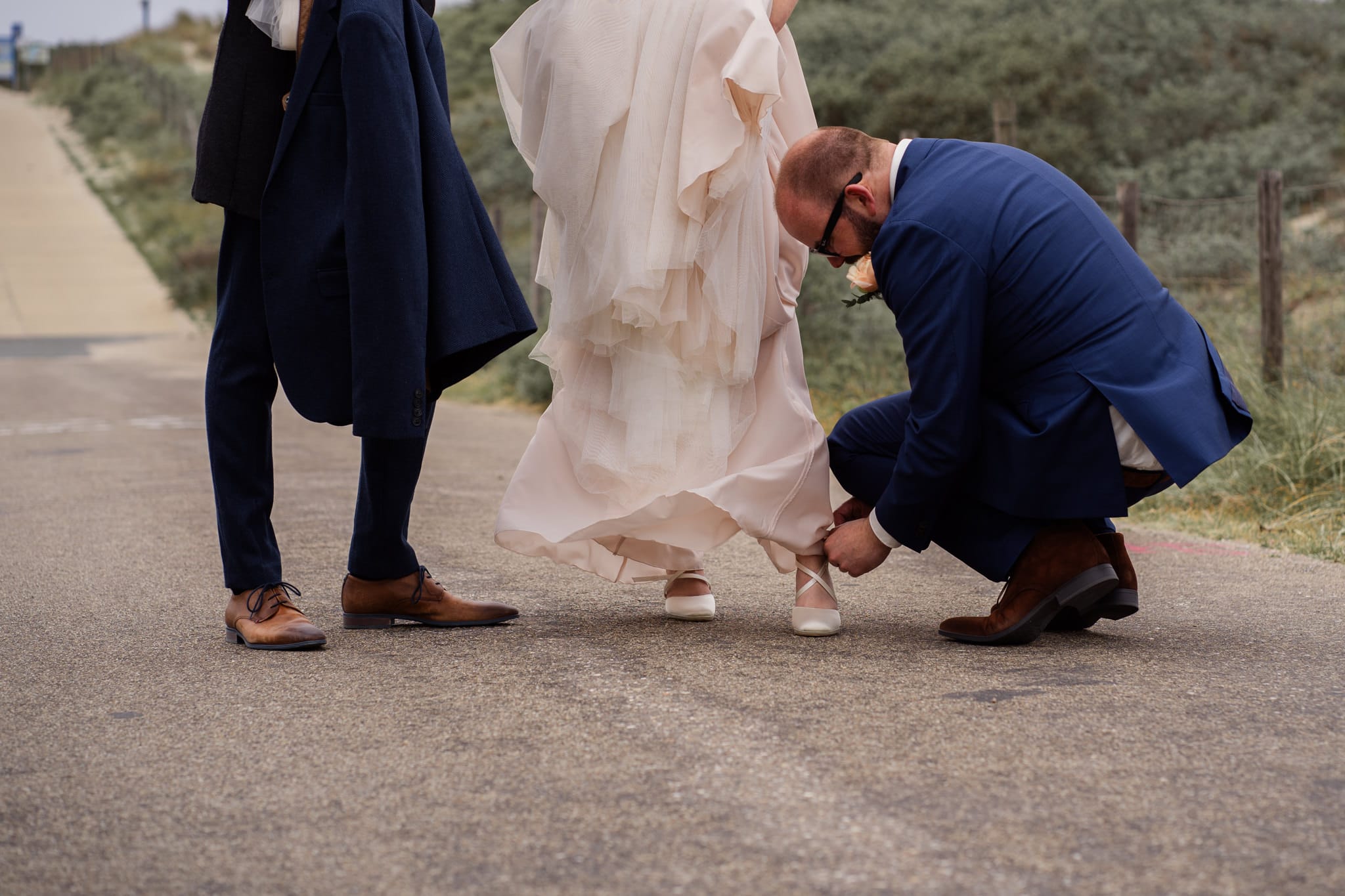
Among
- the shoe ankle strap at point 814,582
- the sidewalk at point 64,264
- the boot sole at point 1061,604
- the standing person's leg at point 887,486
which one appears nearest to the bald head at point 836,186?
the standing person's leg at point 887,486

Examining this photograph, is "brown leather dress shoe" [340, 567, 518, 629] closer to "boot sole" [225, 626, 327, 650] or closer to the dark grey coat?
"boot sole" [225, 626, 327, 650]

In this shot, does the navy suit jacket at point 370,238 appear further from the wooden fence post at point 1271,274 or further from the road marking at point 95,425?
the road marking at point 95,425

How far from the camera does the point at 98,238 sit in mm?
31625

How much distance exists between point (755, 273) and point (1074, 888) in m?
1.92

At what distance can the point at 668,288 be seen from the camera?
346cm

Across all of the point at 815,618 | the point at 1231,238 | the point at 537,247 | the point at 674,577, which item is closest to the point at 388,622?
the point at 674,577

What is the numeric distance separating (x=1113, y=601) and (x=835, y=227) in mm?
1117

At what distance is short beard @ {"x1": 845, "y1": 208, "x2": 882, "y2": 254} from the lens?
3.28m

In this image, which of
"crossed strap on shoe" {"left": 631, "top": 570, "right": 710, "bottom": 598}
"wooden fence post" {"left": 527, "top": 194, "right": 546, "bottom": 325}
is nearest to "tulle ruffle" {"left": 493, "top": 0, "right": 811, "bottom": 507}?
"crossed strap on shoe" {"left": 631, "top": 570, "right": 710, "bottom": 598}

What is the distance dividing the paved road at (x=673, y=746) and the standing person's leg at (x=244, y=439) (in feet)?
0.44

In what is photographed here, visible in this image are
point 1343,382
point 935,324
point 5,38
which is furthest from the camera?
point 5,38

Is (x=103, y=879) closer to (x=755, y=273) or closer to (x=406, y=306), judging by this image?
(x=406, y=306)

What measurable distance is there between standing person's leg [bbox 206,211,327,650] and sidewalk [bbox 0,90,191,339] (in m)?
21.1

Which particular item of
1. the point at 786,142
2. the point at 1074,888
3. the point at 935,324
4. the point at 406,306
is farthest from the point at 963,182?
the point at 1074,888
